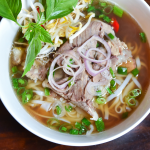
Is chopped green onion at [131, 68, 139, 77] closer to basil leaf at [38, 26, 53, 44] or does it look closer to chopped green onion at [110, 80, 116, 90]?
chopped green onion at [110, 80, 116, 90]

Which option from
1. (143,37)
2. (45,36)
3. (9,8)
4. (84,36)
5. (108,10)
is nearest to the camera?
(9,8)

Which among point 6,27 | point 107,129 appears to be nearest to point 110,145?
point 107,129

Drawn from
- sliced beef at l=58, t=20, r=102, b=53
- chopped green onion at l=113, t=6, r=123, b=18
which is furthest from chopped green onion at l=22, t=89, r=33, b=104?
chopped green onion at l=113, t=6, r=123, b=18

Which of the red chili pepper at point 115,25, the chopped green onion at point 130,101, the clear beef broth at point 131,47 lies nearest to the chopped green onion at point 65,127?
the clear beef broth at point 131,47

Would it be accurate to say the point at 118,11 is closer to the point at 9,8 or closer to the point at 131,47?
the point at 131,47

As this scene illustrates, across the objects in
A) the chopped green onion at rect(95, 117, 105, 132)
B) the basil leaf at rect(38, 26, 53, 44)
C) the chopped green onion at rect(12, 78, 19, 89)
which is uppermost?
the basil leaf at rect(38, 26, 53, 44)

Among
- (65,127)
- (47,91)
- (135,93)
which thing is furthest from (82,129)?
(135,93)

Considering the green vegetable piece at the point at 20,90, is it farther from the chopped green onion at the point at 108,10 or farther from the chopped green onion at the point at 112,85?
the chopped green onion at the point at 108,10
